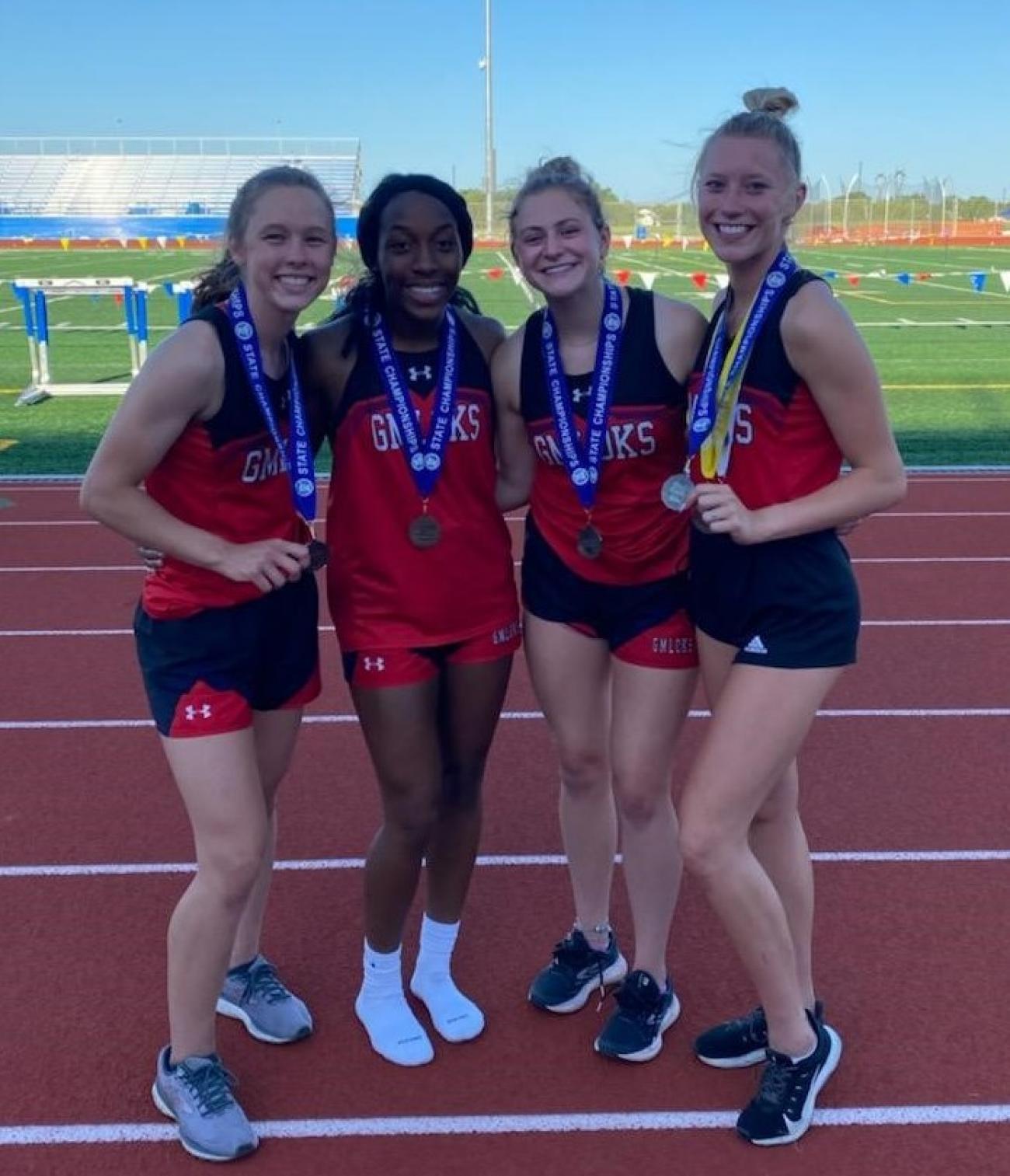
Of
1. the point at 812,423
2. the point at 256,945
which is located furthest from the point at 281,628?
the point at 812,423

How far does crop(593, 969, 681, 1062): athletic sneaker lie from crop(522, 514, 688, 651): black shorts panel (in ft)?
2.70

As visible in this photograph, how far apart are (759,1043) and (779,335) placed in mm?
1601

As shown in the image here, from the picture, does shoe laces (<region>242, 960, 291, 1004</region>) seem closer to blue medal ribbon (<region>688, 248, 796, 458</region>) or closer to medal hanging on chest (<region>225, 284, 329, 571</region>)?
medal hanging on chest (<region>225, 284, 329, 571</region>)

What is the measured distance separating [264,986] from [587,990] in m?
0.80

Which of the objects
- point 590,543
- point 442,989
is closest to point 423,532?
point 590,543

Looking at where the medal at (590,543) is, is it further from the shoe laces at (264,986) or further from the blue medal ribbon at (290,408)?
the shoe laces at (264,986)

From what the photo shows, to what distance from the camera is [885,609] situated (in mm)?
6559

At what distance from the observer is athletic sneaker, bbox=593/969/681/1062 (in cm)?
297

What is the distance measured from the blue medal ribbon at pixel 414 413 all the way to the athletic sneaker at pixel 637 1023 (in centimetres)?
126

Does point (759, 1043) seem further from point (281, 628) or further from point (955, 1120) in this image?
point (281, 628)

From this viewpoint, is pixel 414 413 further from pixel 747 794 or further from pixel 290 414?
pixel 747 794

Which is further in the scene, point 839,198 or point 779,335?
point 839,198

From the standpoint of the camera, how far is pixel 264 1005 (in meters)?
3.10

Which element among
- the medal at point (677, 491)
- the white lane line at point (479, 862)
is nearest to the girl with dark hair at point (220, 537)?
the medal at point (677, 491)
